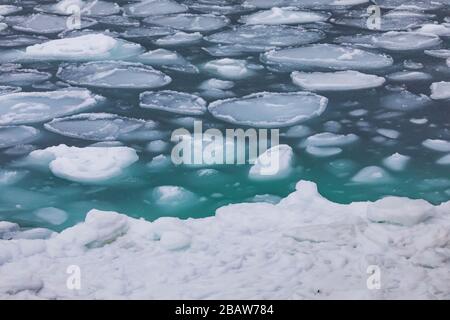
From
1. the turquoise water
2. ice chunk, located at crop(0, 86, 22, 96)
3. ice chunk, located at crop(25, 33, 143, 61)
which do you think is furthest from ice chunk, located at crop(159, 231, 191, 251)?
ice chunk, located at crop(25, 33, 143, 61)

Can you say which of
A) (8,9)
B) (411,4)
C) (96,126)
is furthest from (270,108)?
(8,9)

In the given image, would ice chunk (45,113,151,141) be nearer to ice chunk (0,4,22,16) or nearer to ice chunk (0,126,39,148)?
ice chunk (0,126,39,148)

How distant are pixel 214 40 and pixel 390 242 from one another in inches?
58.5

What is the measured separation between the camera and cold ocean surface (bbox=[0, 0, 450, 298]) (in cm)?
123

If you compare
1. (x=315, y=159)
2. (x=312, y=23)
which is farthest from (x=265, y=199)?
(x=312, y=23)

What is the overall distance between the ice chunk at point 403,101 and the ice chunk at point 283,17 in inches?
36.0

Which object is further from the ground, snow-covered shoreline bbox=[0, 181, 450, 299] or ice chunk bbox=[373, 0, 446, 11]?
ice chunk bbox=[373, 0, 446, 11]

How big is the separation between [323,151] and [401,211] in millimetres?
386

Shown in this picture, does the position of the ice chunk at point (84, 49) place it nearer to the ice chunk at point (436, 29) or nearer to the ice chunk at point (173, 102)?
the ice chunk at point (173, 102)

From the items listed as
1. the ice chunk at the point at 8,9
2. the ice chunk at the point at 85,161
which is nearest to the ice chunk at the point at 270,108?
the ice chunk at the point at 85,161

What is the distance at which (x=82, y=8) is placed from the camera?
305 centimetres

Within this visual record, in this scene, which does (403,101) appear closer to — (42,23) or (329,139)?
(329,139)

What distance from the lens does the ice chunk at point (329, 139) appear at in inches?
67.6

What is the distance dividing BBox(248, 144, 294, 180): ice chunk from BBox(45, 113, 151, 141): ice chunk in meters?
0.40
